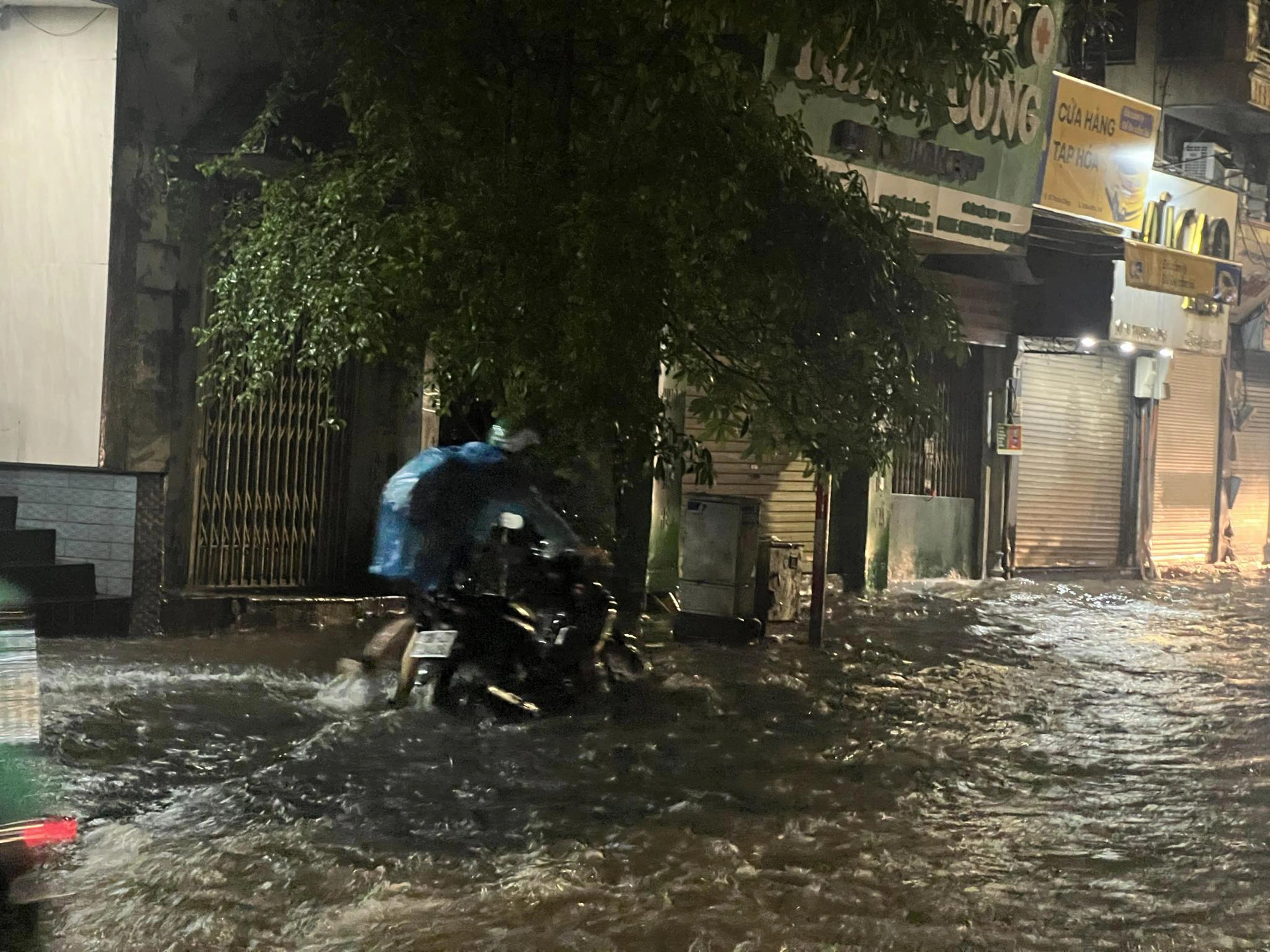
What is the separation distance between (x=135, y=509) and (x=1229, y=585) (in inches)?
634

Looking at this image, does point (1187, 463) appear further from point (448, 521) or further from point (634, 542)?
point (448, 521)

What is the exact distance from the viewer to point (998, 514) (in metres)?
19.1

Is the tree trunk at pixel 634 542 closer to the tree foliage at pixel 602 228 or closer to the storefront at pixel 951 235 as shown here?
the storefront at pixel 951 235

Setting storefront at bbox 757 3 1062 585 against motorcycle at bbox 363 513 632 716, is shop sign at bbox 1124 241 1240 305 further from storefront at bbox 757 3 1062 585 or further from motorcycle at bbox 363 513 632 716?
motorcycle at bbox 363 513 632 716

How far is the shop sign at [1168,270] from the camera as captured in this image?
1708cm

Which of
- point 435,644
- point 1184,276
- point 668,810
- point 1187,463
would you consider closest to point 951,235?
point 1184,276

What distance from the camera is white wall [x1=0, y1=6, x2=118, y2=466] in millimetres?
10695

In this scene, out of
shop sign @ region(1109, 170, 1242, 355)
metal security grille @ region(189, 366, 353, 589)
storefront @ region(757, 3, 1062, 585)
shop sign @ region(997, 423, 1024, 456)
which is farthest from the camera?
shop sign @ region(997, 423, 1024, 456)

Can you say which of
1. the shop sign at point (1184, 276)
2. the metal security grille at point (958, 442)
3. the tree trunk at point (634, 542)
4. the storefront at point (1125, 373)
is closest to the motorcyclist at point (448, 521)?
the tree trunk at point (634, 542)

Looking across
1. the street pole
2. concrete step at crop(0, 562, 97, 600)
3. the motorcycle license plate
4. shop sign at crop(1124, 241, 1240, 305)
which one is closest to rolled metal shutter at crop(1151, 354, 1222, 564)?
shop sign at crop(1124, 241, 1240, 305)

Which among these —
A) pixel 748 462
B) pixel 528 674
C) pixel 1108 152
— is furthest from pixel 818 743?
pixel 1108 152

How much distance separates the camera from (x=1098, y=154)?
18.0m

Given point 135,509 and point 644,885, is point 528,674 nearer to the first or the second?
point 644,885

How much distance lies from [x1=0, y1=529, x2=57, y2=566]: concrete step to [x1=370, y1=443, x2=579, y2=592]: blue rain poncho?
4.05m
